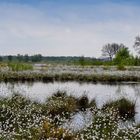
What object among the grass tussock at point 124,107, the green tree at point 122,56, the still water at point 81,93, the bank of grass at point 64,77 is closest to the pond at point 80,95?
the still water at point 81,93

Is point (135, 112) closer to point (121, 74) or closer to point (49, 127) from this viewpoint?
point (49, 127)

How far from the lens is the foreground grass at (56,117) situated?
11.1 meters

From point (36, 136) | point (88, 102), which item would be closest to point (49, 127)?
point (36, 136)

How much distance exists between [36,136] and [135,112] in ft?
26.5

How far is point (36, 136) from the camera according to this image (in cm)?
1090

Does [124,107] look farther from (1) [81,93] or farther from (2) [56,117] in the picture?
(1) [81,93]

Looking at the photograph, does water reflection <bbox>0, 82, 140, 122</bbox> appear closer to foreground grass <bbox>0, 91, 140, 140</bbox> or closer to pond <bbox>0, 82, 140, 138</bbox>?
pond <bbox>0, 82, 140, 138</bbox>

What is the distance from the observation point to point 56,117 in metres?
15.6

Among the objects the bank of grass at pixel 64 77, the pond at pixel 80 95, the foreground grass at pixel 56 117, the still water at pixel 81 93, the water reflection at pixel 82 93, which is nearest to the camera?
the foreground grass at pixel 56 117

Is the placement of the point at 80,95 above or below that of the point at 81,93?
above

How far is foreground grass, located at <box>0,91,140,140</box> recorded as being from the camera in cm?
1115

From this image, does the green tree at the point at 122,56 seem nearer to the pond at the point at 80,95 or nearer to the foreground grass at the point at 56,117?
the pond at the point at 80,95

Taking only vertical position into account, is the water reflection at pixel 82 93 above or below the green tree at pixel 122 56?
below

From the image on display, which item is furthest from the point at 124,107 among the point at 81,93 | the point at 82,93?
the point at 81,93
